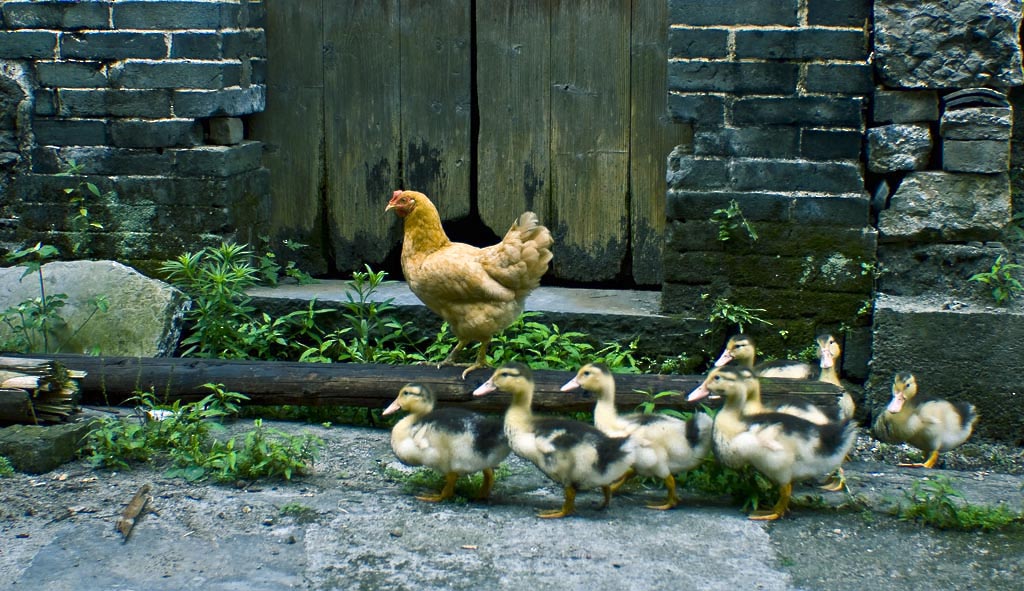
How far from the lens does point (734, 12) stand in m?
5.28

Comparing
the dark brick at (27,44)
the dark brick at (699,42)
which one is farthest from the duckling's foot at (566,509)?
the dark brick at (27,44)

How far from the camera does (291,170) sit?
21.3 ft

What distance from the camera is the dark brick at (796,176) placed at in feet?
17.4

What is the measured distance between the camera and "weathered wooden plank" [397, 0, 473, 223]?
20.4 feet

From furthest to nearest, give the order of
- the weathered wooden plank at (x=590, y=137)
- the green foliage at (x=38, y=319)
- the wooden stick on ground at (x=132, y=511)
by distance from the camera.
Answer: the weathered wooden plank at (x=590, y=137), the green foliage at (x=38, y=319), the wooden stick on ground at (x=132, y=511)

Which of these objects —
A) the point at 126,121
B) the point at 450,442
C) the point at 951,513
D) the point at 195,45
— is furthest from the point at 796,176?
the point at 126,121

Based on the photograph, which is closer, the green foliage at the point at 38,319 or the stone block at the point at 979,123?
the stone block at the point at 979,123

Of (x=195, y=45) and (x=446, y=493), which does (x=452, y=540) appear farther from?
(x=195, y=45)

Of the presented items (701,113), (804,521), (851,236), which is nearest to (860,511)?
(804,521)

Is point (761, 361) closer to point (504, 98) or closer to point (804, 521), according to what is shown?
point (804, 521)

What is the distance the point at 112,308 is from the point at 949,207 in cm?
384

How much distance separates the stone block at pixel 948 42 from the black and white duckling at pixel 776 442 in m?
1.70

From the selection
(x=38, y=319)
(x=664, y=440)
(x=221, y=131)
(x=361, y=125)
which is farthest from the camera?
(x=361, y=125)

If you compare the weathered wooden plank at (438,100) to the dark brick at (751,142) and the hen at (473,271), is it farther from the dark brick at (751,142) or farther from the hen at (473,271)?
the dark brick at (751,142)
